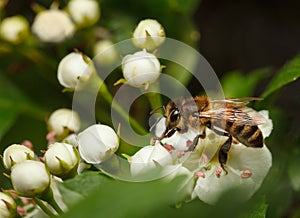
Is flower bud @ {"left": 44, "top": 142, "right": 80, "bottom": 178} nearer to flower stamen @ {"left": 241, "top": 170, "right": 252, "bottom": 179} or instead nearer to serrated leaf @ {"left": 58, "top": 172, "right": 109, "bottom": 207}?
serrated leaf @ {"left": 58, "top": 172, "right": 109, "bottom": 207}

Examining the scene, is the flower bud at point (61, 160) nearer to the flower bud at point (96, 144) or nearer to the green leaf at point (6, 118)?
the flower bud at point (96, 144)

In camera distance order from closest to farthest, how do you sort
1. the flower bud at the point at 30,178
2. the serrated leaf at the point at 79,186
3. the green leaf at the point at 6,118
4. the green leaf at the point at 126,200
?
the green leaf at the point at 126,200
the serrated leaf at the point at 79,186
the flower bud at the point at 30,178
the green leaf at the point at 6,118

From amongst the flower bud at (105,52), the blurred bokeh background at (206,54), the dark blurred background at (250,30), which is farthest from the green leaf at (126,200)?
the dark blurred background at (250,30)

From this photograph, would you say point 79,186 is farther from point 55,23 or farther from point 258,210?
point 55,23

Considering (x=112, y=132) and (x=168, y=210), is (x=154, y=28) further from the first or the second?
(x=168, y=210)

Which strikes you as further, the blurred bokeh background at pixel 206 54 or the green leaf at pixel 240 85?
the green leaf at pixel 240 85

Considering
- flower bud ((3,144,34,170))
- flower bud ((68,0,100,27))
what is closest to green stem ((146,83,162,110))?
flower bud ((3,144,34,170))
